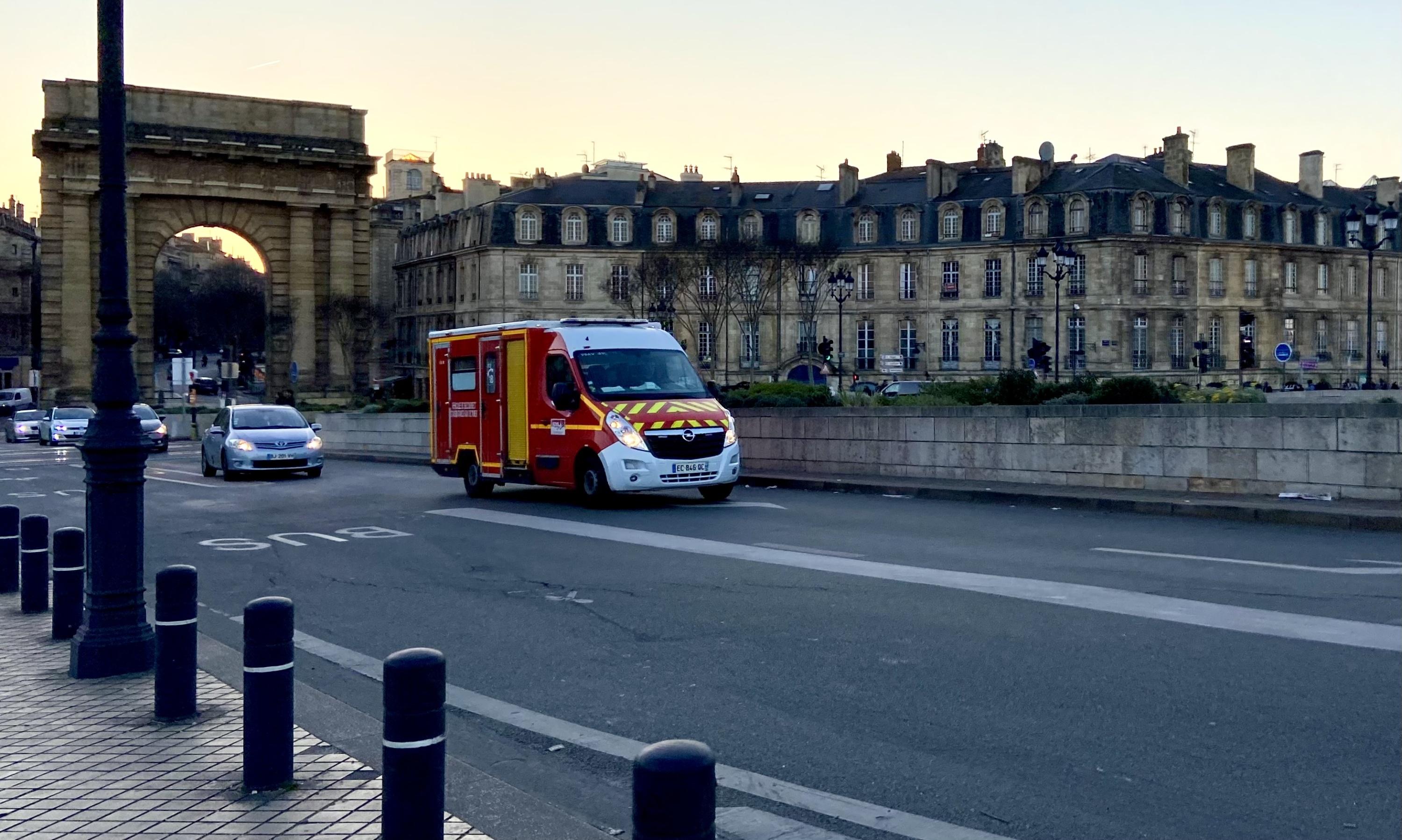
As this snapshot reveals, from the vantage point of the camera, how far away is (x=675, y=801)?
127 inches

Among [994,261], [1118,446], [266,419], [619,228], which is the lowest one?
[1118,446]

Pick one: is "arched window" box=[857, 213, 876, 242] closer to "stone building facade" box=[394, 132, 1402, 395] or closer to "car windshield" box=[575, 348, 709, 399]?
"stone building facade" box=[394, 132, 1402, 395]

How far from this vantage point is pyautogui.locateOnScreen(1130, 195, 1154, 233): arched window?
69.3 meters

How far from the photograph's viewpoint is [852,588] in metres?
11.0

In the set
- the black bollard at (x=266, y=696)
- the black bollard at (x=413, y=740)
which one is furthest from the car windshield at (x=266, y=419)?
the black bollard at (x=413, y=740)

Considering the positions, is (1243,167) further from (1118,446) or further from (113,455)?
(113,455)

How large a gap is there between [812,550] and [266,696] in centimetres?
842

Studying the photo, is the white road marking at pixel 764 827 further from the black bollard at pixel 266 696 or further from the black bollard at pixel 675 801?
the black bollard at pixel 675 801

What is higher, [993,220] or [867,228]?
[867,228]

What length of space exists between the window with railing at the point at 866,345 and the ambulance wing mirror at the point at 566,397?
57457mm

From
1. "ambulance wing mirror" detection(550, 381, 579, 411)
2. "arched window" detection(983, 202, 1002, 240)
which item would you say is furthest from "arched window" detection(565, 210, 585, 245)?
"ambulance wing mirror" detection(550, 381, 579, 411)

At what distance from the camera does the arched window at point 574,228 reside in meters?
79.2

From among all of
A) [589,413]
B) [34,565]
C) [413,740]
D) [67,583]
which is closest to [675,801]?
[413,740]

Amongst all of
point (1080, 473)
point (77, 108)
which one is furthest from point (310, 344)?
point (1080, 473)
